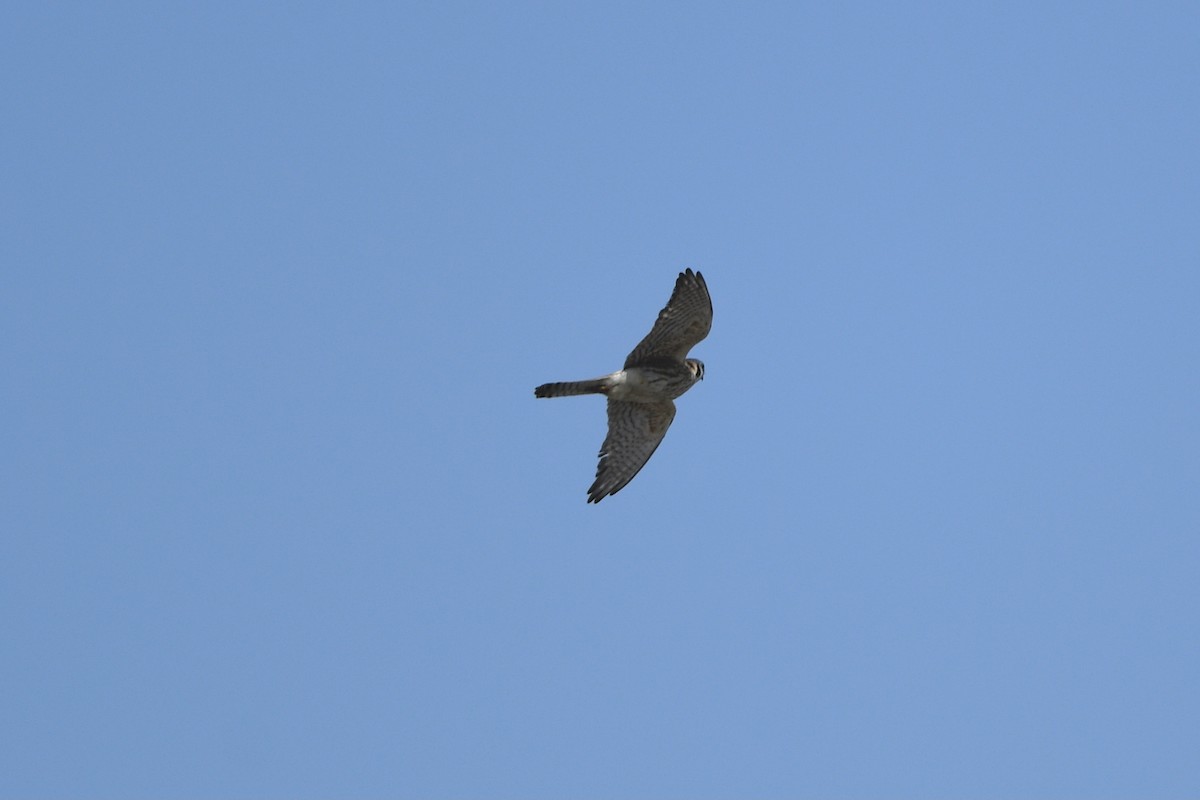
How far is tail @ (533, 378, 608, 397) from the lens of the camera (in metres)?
25.5

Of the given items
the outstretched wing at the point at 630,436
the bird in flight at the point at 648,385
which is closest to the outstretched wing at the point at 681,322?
the bird in flight at the point at 648,385

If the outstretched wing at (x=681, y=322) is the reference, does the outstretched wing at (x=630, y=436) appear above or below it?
below

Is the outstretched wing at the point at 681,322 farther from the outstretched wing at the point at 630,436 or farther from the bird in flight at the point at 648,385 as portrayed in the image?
the outstretched wing at the point at 630,436

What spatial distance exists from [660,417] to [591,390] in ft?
3.22

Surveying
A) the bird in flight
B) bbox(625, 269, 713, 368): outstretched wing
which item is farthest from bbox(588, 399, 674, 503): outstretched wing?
bbox(625, 269, 713, 368): outstretched wing

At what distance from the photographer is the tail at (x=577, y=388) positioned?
25.5 metres

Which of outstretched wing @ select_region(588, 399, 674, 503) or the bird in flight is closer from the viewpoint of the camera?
the bird in flight

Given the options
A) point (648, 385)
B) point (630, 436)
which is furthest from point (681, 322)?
point (630, 436)

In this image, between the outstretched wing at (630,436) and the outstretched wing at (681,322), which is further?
the outstretched wing at (630,436)

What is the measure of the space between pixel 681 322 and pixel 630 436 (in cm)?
157

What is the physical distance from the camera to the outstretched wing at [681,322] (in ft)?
83.8

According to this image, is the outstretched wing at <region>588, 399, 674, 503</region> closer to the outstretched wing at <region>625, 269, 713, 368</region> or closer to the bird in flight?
the bird in flight

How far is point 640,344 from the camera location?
84.2ft

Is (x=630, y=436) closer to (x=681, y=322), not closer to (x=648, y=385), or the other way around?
(x=648, y=385)
